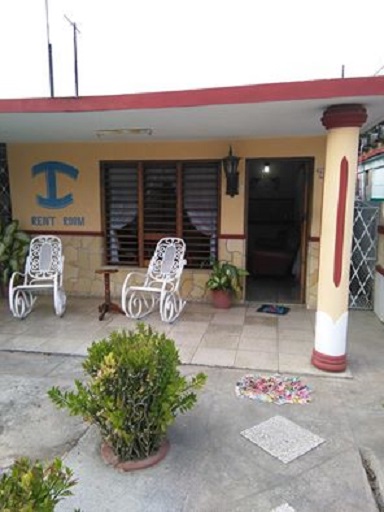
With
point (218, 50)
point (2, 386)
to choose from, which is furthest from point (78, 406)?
point (218, 50)

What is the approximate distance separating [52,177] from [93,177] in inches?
26.0

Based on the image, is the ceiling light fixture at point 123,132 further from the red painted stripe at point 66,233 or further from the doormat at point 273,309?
the doormat at point 273,309

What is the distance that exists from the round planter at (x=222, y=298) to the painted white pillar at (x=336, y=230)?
1980 mm

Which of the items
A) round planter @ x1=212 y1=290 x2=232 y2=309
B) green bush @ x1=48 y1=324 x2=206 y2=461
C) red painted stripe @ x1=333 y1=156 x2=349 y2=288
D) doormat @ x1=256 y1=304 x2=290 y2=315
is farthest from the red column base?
round planter @ x1=212 y1=290 x2=232 y2=309

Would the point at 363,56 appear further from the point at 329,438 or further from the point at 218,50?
the point at 329,438

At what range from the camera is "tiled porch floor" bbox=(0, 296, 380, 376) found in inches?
149

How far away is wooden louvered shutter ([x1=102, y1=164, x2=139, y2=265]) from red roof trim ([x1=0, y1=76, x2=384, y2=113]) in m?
2.44

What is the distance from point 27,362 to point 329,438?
2.70 meters

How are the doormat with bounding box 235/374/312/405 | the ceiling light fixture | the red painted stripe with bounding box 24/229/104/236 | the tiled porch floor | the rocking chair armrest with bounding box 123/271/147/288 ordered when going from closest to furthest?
the doormat with bounding box 235/374/312/405, the tiled porch floor, the ceiling light fixture, the rocking chair armrest with bounding box 123/271/147/288, the red painted stripe with bounding box 24/229/104/236

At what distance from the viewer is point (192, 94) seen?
3090 mm

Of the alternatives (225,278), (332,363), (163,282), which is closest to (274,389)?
(332,363)

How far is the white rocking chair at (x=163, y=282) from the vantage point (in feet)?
15.9

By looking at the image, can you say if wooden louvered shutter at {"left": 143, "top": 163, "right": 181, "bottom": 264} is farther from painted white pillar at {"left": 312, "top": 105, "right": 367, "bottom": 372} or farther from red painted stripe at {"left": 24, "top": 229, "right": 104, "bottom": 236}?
painted white pillar at {"left": 312, "top": 105, "right": 367, "bottom": 372}

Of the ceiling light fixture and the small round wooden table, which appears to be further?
the small round wooden table
